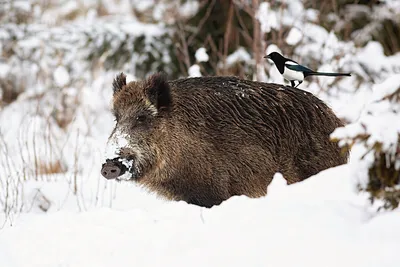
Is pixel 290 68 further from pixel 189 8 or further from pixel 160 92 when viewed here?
pixel 189 8

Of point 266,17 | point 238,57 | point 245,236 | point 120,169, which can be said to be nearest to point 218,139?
point 120,169

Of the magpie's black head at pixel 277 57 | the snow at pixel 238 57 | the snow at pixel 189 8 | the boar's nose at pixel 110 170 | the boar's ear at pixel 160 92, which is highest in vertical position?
the snow at pixel 189 8

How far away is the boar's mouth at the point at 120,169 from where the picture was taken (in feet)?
15.0

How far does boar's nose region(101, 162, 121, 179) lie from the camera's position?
180 inches

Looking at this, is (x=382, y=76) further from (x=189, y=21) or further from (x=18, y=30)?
(x=18, y=30)

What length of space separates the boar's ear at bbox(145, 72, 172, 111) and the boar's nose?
2.05 ft

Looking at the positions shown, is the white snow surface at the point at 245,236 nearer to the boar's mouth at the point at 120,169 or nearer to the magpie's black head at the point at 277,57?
the boar's mouth at the point at 120,169

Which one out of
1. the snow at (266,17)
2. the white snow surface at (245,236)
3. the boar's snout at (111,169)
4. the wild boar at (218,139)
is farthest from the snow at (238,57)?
the white snow surface at (245,236)

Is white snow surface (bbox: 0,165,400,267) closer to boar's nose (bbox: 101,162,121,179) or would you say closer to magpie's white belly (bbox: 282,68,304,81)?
boar's nose (bbox: 101,162,121,179)

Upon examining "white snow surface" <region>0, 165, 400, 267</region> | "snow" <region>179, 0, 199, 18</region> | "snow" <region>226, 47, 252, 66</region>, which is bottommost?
"white snow surface" <region>0, 165, 400, 267</region>

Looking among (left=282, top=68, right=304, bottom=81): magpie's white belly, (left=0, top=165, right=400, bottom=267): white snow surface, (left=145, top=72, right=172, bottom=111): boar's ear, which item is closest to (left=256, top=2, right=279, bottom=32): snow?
(left=282, top=68, right=304, bottom=81): magpie's white belly

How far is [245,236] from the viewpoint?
325cm

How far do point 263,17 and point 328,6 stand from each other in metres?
3.95

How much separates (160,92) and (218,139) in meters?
0.57
